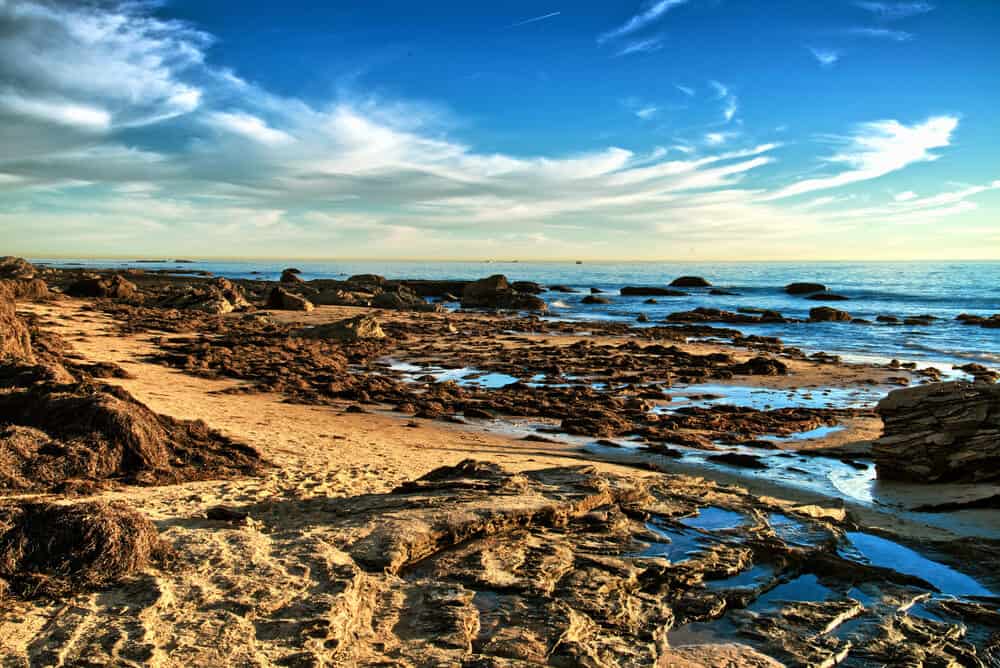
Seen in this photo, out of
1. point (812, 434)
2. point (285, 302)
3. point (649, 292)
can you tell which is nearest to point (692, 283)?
point (649, 292)

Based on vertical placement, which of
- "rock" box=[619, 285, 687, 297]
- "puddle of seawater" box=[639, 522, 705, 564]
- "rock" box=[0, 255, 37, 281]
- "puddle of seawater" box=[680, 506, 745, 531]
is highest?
"rock" box=[0, 255, 37, 281]

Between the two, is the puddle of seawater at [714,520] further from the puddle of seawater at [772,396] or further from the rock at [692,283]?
the rock at [692,283]

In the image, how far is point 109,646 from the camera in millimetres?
3477

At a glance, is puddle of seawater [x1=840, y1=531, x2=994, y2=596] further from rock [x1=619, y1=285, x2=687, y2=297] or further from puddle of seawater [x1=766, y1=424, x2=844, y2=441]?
rock [x1=619, y1=285, x2=687, y2=297]

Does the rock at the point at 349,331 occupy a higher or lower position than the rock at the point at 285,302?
lower

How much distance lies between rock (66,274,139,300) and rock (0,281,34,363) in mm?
25398

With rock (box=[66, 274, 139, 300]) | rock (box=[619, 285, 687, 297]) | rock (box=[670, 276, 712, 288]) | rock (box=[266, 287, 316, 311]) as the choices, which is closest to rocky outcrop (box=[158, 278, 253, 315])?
rock (box=[266, 287, 316, 311])

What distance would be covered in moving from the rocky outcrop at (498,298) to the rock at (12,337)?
113 ft

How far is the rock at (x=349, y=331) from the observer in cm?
2161

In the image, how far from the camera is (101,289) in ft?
108

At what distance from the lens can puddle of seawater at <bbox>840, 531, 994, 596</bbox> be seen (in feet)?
16.3

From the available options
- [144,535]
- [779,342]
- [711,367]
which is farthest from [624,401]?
[779,342]

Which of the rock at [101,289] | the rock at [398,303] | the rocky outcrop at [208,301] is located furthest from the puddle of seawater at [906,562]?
the rock at [101,289]

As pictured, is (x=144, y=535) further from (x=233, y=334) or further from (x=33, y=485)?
(x=233, y=334)
